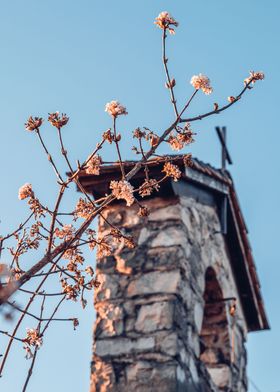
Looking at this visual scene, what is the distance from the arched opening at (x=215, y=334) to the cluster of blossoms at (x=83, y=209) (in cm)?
316

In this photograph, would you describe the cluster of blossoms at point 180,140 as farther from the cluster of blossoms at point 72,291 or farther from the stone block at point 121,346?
the stone block at point 121,346

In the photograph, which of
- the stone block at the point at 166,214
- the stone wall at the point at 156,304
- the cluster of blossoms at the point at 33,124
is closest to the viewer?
the cluster of blossoms at the point at 33,124

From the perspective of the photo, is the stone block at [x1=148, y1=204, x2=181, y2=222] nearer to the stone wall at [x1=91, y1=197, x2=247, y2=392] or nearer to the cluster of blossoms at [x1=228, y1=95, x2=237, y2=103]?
the stone wall at [x1=91, y1=197, x2=247, y2=392]

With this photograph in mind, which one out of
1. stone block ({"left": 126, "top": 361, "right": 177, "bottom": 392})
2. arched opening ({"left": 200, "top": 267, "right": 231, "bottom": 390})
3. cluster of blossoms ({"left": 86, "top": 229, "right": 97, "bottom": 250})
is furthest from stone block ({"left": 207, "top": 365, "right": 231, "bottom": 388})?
cluster of blossoms ({"left": 86, "top": 229, "right": 97, "bottom": 250})

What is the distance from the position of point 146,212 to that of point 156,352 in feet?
6.62

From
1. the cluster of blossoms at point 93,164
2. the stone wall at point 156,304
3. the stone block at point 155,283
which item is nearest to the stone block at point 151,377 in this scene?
the stone wall at point 156,304

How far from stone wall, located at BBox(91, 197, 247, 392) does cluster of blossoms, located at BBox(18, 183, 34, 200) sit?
2.06 meters

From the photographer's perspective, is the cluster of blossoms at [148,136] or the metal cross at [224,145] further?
the metal cross at [224,145]

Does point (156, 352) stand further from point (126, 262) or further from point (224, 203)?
point (224, 203)

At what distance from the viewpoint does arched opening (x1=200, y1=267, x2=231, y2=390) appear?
506 centimetres

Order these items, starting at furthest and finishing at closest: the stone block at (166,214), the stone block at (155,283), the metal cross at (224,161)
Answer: the metal cross at (224,161)
the stone block at (166,214)
the stone block at (155,283)

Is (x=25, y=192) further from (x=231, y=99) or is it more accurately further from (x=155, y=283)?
(x=155, y=283)

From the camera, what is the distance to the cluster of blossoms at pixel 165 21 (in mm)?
2043

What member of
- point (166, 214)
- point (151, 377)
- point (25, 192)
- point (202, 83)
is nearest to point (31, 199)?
point (25, 192)
